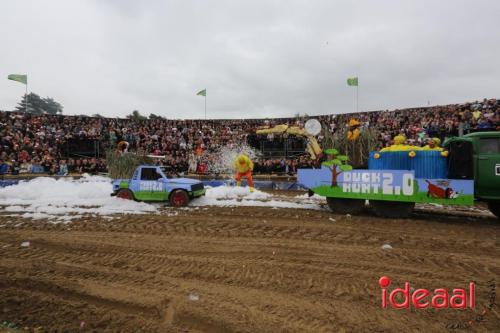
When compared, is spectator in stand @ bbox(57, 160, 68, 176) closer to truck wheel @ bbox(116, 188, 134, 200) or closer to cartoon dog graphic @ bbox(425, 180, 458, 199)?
truck wheel @ bbox(116, 188, 134, 200)

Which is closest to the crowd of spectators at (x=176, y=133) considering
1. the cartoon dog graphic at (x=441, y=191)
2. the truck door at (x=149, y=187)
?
the truck door at (x=149, y=187)

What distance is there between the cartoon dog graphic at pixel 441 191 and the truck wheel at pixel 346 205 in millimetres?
1750

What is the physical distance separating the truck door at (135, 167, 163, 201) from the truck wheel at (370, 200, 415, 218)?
6.97 meters

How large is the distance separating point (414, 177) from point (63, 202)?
36.4ft

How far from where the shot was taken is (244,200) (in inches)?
453

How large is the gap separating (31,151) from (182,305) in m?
23.2

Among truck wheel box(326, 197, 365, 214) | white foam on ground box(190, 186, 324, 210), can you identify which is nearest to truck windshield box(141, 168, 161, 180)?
white foam on ground box(190, 186, 324, 210)

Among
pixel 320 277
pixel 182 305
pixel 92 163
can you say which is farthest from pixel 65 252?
pixel 92 163

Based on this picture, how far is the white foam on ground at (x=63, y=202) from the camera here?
8.96 meters

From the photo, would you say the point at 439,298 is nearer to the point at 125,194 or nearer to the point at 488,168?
the point at 488,168

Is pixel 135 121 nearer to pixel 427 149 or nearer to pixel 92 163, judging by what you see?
pixel 92 163

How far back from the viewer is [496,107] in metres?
16.1

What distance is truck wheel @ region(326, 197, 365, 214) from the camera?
8.88 m

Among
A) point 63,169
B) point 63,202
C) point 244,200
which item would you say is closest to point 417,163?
point 244,200
